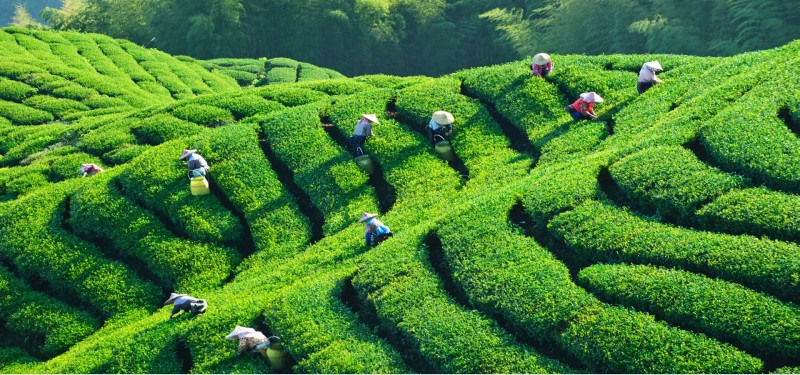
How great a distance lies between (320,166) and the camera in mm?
18609

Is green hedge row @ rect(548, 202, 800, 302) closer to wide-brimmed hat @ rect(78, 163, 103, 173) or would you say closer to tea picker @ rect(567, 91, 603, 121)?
tea picker @ rect(567, 91, 603, 121)

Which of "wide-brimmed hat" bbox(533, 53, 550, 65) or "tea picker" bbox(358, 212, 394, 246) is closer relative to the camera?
"tea picker" bbox(358, 212, 394, 246)

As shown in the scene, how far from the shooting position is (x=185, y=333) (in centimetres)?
1383

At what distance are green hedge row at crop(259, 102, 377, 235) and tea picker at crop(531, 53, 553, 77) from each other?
5715 millimetres

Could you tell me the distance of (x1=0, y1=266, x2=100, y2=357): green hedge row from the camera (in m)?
15.6

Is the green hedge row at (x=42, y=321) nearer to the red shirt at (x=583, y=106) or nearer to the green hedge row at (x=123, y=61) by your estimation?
the red shirt at (x=583, y=106)

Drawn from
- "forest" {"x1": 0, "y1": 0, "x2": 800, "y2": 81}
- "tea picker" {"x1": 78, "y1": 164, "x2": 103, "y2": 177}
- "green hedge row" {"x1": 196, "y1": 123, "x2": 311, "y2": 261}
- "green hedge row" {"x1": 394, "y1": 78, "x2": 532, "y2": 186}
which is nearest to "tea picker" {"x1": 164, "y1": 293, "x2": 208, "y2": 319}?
"green hedge row" {"x1": 196, "y1": 123, "x2": 311, "y2": 261}

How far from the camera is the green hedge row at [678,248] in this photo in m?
11.1

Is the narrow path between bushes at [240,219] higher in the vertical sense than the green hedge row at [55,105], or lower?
higher

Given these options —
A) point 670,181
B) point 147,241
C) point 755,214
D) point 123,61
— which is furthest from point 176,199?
point 123,61

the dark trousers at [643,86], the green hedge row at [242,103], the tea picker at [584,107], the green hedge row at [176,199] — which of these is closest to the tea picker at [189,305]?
the green hedge row at [176,199]

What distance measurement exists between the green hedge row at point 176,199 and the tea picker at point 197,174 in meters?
0.18

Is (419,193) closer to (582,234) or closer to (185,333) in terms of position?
(582,234)

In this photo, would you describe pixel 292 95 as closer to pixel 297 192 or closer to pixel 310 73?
pixel 297 192
